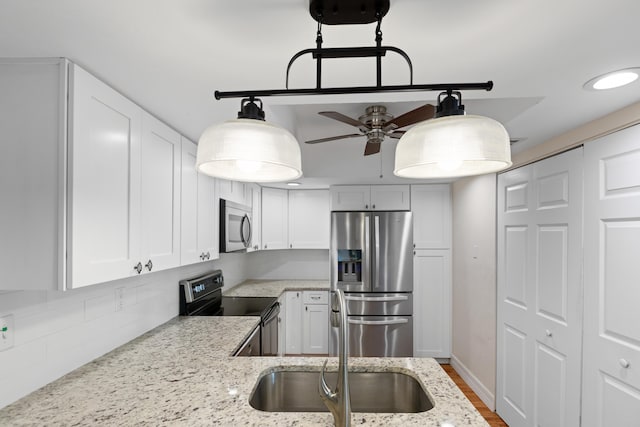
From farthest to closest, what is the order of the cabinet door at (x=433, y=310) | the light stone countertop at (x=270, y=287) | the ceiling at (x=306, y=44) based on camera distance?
the cabinet door at (x=433, y=310) < the light stone countertop at (x=270, y=287) < the ceiling at (x=306, y=44)

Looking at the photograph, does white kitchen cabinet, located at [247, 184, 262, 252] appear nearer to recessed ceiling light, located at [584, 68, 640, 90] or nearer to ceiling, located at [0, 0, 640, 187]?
ceiling, located at [0, 0, 640, 187]

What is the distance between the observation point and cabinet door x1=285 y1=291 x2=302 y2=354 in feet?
13.4

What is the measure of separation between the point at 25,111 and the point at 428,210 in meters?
3.63

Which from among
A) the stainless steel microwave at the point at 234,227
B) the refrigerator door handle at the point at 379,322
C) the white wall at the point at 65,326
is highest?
the stainless steel microwave at the point at 234,227

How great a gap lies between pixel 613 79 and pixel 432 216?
2.72m

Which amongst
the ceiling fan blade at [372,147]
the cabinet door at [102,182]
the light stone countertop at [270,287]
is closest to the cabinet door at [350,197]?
the light stone countertop at [270,287]

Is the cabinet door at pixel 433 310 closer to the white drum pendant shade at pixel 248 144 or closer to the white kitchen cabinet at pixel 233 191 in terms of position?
the white kitchen cabinet at pixel 233 191

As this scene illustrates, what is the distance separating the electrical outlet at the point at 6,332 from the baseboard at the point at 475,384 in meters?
3.31

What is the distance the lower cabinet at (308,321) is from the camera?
408 centimetres

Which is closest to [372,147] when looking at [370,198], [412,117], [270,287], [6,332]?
[412,117]

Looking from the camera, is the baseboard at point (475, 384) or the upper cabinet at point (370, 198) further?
the upper cabinet at point (370, 198)

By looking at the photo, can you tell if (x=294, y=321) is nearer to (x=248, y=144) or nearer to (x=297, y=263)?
(x=297, y=263)

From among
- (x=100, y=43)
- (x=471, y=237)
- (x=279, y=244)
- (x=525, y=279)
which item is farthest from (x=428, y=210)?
(x=100, y=43)

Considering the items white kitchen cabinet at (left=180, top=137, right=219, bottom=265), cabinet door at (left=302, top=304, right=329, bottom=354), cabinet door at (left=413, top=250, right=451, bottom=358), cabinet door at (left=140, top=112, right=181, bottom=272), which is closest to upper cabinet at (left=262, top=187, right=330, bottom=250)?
cabinet door at (left=302, top=304, right=329, bottom=354)
